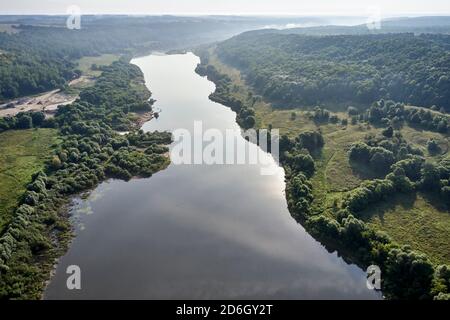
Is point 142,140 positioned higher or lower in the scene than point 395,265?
higher

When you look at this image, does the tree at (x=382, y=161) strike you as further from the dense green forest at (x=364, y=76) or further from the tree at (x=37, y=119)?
the tree at (x=37, y=119)

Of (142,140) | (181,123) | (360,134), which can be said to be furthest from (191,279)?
(181,123)

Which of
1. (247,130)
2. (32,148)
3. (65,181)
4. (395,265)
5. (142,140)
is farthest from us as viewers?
(247,130)

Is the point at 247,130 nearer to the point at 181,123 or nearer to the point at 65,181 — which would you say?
the point at 181,123

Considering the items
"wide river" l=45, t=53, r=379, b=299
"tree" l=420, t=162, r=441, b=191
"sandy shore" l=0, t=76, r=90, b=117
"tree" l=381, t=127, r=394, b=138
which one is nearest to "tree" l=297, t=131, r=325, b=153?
"wide river" l=45, t=53, r=379, b=299

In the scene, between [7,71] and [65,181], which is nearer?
[65,181]

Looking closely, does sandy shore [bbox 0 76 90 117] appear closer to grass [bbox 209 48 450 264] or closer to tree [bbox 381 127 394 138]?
grass [bbox 209 48 450 264]
